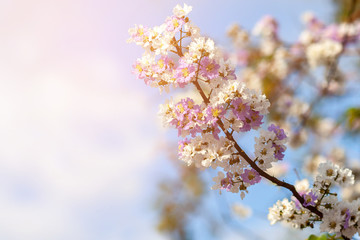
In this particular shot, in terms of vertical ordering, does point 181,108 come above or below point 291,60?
below

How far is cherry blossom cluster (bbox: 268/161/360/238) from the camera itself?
178cm

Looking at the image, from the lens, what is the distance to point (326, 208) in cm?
182

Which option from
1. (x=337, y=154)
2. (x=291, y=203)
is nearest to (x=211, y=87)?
(x=291, y=203)

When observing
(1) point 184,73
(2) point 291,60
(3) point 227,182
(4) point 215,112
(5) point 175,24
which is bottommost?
(3) point 227,182

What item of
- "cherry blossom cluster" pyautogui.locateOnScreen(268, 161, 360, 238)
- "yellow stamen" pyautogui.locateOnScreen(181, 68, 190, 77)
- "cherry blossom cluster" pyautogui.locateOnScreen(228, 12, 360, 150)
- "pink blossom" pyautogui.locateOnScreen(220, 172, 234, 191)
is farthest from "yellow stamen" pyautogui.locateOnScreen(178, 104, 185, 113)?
"cherry blossom cluster" pyautogui.locateOnScreen(228, 12, 360, 150)

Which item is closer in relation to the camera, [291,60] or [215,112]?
[215,112]

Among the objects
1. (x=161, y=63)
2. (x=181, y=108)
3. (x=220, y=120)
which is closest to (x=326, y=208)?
(x=220, y=120)

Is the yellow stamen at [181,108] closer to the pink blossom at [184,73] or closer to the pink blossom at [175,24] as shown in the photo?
the pink blossom at [184,73]

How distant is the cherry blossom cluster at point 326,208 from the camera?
1.78 meters

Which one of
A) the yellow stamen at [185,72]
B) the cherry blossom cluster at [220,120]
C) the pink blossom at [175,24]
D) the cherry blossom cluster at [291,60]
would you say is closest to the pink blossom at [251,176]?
the cherry blossom cluster at [220,120]

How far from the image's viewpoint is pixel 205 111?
64.5 inches

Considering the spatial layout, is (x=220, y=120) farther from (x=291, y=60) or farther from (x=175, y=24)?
(x=291, y=60)

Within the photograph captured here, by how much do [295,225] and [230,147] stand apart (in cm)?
60

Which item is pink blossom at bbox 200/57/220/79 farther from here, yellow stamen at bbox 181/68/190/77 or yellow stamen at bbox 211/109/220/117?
yellow stamen at bbox 211/109/220/117
